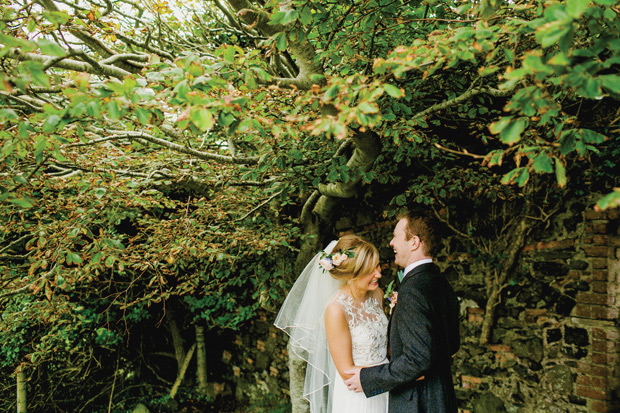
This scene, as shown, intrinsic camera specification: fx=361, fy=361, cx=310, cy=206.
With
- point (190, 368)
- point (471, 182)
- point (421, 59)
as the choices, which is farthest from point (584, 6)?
point (190, 368)

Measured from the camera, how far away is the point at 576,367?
299cm

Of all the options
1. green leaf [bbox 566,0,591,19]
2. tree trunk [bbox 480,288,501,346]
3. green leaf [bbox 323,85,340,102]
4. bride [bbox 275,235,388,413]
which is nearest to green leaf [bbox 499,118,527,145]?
green leaf [bbox 566,0,591,19]

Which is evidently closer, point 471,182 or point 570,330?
point 570,330

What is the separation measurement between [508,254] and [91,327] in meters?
6.04

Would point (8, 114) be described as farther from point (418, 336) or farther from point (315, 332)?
point (315, 332)

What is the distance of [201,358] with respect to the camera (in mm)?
6723

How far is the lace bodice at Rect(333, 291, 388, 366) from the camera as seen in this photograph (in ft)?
8.04

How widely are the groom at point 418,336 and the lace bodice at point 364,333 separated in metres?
0.23

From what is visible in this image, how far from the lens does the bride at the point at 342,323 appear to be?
239 cm

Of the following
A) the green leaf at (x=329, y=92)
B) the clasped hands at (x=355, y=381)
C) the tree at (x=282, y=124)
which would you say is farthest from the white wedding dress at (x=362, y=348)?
the green leaf at (x=329, y=92)

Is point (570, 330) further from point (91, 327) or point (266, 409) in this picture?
point (91, 327)

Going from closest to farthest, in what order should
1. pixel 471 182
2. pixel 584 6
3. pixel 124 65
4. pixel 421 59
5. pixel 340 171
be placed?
1. pixel 584 6
2. pixel 421 59
3. pixel 340 171
4. pixel 471 182
5. pixel 124 65

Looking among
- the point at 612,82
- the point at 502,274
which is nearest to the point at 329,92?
the point at 612,82

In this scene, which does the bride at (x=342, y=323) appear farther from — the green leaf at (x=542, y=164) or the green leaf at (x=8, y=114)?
the green leaf at (x=8, y=114)
